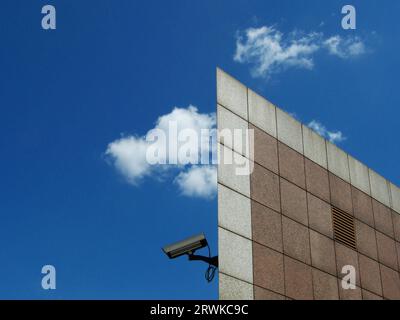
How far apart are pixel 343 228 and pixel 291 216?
3.02 meters

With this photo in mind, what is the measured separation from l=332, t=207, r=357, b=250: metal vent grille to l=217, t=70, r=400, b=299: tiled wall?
253 mm

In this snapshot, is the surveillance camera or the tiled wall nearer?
the surveillance camera

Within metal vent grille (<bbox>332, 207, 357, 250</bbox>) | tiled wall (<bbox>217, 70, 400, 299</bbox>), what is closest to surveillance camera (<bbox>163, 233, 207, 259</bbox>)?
tiled wall (<bbox>217, 70, 400, 299</bbox>)

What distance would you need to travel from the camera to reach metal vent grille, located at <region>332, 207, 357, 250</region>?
22.2 m

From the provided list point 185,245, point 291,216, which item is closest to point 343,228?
point 291,216

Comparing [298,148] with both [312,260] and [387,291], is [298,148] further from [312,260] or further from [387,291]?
[387,291]

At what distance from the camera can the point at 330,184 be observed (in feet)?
75.2

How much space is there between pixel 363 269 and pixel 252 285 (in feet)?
20.1

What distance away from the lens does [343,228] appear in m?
22.6

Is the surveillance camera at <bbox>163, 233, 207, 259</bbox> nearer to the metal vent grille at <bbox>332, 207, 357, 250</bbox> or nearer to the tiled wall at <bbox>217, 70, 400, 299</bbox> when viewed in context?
the tiled wall at <bbox>217, 70, 400, 299</bbox>

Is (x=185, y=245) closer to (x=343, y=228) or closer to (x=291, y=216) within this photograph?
(x=291, y=216)

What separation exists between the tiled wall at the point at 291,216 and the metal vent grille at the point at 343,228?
25cm
